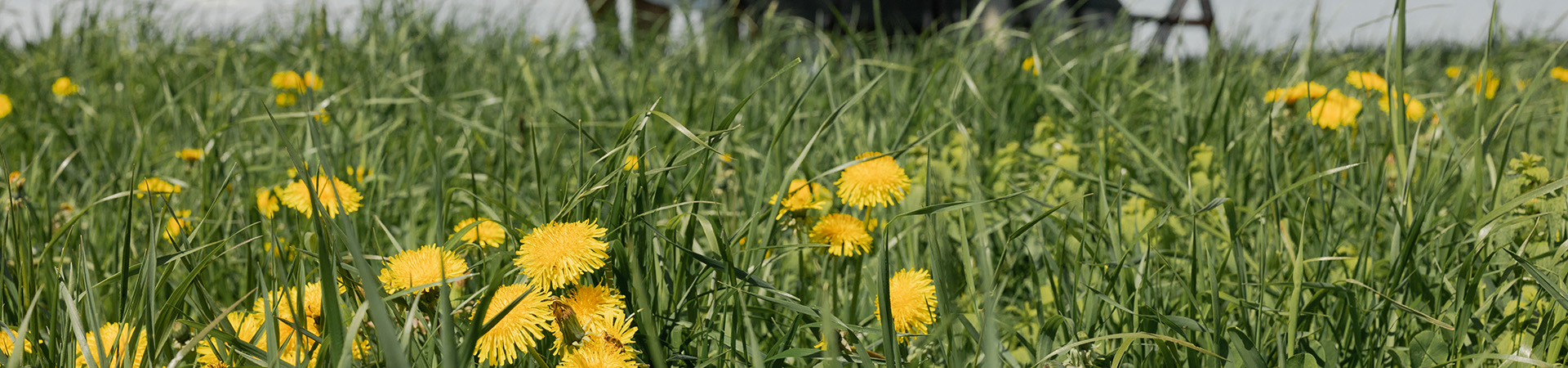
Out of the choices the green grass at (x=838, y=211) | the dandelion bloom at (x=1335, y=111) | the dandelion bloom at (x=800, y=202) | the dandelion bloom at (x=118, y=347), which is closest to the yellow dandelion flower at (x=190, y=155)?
the green grass at (x=838, y=211)

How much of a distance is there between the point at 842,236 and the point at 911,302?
12cm

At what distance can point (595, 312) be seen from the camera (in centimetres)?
68

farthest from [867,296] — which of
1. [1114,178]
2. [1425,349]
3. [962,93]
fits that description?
[962,93]

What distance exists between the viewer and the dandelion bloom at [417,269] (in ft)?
2.39

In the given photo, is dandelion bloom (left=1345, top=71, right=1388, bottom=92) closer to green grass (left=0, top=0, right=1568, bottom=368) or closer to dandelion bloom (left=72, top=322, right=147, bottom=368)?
green grass (left=0, top=0, right=1568, bottom=368)

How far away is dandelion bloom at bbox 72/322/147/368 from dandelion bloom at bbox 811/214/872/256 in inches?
23.5

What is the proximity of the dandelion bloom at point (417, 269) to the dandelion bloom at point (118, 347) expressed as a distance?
19 cm

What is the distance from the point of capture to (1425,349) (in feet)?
2.77

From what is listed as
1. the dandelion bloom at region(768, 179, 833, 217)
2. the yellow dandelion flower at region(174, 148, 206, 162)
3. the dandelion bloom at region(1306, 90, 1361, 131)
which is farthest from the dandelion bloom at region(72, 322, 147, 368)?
the dandelion bloom at region(1306, 90, 1361, 131)

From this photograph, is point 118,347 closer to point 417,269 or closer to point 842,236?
point 417,269

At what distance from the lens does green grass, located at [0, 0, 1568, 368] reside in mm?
742

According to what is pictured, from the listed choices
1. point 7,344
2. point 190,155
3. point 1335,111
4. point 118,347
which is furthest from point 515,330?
point 1335,111

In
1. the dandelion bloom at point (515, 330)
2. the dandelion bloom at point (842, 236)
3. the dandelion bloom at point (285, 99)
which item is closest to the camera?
the dandelion bloom at point (515, 330)

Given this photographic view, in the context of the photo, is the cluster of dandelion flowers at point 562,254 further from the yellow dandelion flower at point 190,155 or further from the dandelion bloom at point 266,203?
the yellow dandelion flower at point 190,155
